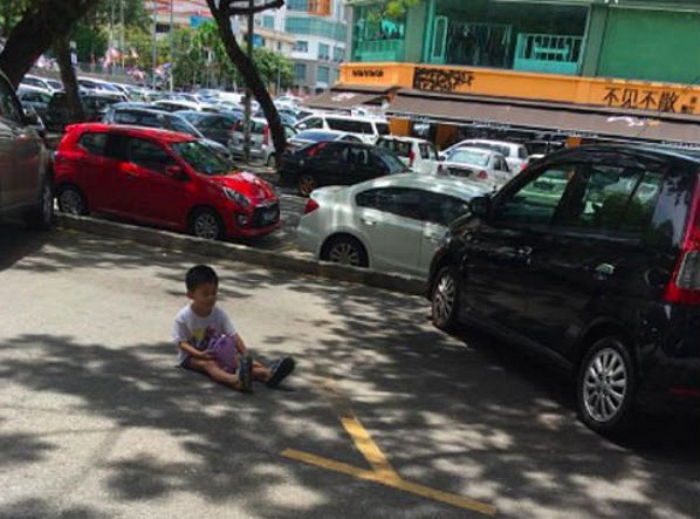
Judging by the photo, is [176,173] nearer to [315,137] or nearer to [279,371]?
[279,371]

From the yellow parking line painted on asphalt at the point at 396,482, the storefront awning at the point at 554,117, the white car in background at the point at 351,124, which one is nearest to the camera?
the yellow parking line painted on asphalt at the point at 396,482

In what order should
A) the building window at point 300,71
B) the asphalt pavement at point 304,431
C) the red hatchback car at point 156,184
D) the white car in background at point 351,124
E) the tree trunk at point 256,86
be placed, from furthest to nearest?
the building window at point 300,71
the white car in background at point 351,124
the tree trunk at point 256,86
the red hatchback car at point 156,184
the asphalt pavement at point 304,431

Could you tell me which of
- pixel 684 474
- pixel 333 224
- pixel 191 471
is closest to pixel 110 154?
pixel 333 224

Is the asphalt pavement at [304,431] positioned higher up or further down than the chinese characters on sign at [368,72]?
further down

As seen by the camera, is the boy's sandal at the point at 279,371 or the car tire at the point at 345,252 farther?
the car tire at the point at 345,252

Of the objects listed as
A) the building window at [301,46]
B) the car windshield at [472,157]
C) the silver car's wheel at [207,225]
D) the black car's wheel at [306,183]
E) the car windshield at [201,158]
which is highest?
the building window at [301,46]

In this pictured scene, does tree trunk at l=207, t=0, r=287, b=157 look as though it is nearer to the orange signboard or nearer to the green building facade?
the green building facade

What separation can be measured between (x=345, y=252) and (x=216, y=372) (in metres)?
4.85

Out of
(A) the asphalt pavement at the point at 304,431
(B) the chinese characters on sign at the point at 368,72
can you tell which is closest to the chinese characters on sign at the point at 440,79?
(B) the chinese characters on sign at the point at 368,72

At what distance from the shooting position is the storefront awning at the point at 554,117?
87.4 feet

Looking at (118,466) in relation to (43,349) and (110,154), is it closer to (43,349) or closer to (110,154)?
(43,349)

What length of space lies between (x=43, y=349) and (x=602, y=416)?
380 cm

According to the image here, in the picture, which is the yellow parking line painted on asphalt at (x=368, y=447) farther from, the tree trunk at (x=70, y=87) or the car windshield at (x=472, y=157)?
the tree trunk at (x=70, y=87)

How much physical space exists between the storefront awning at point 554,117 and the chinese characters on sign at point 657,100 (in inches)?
18.3
